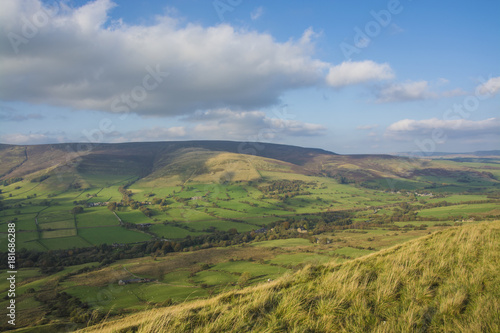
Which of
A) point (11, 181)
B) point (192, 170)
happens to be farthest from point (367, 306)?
point (11, 181)

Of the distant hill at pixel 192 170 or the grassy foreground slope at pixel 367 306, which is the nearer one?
the grassy foreground slope at pixel 367 306

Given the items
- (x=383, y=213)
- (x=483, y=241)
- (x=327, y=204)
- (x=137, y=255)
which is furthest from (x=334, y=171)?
(x=483, y=241)

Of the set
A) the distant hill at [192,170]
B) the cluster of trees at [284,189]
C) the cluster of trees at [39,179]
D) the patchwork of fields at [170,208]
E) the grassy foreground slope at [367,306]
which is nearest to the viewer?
the grassy foreground slope at [367,306]

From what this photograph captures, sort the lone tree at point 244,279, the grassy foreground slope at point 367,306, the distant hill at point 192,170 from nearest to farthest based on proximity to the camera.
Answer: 1. the grassy foreground slope at point 367,306
2. the lone tree at point 244,279
3. the distant hill at point 192,170

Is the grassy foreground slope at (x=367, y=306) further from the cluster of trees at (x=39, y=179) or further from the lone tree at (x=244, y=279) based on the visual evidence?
the cluster of trees at (x=39, y=179)

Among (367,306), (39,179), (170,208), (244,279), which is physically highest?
(367,306)

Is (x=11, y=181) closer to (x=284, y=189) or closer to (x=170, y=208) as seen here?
(x=170, y=208)

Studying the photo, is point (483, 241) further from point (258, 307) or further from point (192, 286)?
point (192, 286)

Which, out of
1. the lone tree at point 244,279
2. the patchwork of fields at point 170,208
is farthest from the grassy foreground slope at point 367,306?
the patchwork of fields at point 170,208
